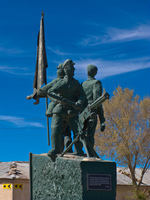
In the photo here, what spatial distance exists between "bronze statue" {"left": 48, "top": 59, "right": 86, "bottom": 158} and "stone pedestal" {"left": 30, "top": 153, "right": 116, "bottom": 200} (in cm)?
38

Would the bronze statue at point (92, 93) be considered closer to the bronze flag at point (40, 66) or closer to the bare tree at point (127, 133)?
the bronze flag at point (40, 66)

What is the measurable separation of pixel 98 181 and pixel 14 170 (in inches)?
529

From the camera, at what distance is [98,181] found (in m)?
7.83

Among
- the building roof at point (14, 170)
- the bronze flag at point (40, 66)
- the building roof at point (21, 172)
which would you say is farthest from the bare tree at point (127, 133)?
the bronze flag at point (40, 66)

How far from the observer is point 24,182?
19.6m

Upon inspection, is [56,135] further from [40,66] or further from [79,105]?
[40,66]

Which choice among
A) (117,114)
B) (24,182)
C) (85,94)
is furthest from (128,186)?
(85,94)

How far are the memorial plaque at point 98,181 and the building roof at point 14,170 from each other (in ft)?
40.0

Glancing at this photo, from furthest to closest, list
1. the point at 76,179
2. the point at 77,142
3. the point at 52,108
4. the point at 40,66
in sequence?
the point at 40,66 < the point at 52,108 < the point at 77,142 < the point at 76,179

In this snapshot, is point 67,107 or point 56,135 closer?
point 56,135

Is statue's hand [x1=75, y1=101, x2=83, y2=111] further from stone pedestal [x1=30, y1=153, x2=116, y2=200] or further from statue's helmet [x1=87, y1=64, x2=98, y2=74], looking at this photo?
statue's helmet [x1=87, y1=64, x2=98, y2=74]

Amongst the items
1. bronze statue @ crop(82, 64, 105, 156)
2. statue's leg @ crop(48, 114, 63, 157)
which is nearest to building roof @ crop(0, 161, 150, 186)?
bronze statue @ crop(82, 64, 105, 156)

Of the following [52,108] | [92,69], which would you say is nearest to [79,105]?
[52,108]

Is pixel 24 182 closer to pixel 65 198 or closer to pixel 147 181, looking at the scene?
pixel 147 181
